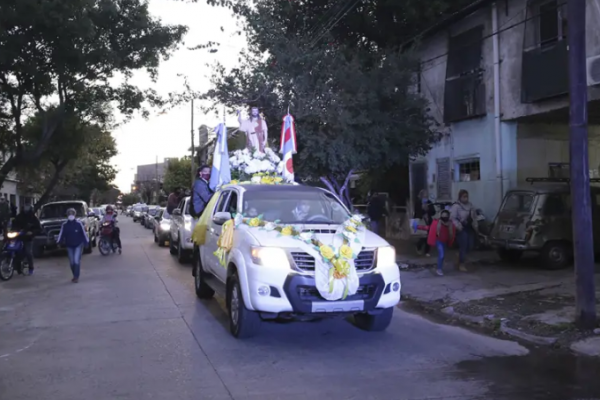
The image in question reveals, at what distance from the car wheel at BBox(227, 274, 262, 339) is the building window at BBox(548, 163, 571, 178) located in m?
12.2

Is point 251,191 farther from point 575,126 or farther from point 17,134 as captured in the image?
point 17,134

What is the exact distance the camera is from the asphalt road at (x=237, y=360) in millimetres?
5543

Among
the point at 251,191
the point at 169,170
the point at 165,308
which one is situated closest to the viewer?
Result: the point at 251,191

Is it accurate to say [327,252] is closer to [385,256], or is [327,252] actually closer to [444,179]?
[385,256]

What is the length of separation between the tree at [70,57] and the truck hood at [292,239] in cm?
1367

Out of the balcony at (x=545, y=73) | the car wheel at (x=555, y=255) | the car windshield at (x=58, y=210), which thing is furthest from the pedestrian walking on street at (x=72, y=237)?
the balcony at (x=545, y=73)

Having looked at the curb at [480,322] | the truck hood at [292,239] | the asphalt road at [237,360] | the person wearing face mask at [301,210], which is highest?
the person wearing face mask at [301,210]

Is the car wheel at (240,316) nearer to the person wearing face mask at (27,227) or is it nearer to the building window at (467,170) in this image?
the person wearing face mask at (27,227)

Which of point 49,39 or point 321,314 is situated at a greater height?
point 49,39

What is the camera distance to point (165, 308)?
979cm

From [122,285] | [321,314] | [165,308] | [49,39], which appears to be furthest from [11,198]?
[321,314]

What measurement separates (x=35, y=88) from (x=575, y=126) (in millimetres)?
19816

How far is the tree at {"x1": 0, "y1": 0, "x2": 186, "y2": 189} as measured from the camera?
59.2ft

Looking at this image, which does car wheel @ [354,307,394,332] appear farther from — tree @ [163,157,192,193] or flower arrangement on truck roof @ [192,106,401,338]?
tree @ [163,157,192,193]
